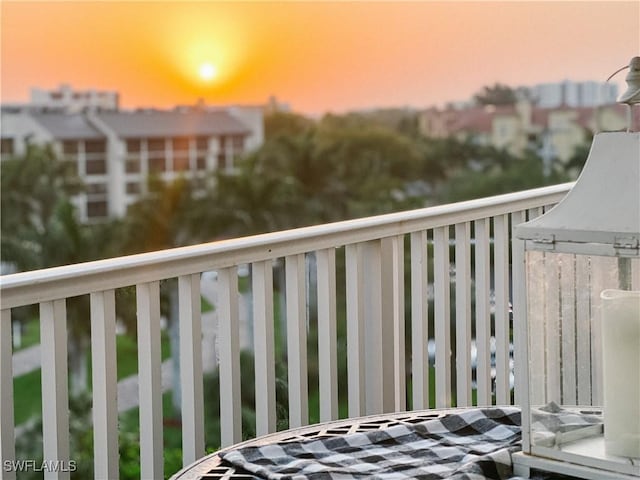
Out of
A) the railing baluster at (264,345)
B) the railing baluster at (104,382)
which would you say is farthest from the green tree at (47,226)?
the railing baluster at (104,382)

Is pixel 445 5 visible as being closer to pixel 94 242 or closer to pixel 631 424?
pixel 94 242

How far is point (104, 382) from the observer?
1716 millimetres

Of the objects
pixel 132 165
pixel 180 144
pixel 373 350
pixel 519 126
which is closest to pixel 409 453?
pixel 373 350

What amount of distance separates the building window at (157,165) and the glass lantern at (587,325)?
2572 cm

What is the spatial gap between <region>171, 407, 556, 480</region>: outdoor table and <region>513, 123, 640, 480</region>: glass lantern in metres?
0.15

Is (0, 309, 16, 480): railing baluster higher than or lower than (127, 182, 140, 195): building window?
lower

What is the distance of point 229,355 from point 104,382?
33 cm

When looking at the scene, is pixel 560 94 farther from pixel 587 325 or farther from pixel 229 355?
pixel 587 325

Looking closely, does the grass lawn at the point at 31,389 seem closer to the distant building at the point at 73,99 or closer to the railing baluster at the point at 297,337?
the distant building at the point at 73,99

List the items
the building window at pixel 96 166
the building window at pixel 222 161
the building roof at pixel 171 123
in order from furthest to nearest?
the building window at pixel 96 166, the building window at pixel 222 161, the building roof at pixel 171 123

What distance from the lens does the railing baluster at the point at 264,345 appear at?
2.04 m

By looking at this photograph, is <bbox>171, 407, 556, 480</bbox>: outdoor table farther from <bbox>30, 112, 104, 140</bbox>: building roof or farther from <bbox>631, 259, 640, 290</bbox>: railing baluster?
<bbox>30, 112, 104, 140</bbox>: building roof

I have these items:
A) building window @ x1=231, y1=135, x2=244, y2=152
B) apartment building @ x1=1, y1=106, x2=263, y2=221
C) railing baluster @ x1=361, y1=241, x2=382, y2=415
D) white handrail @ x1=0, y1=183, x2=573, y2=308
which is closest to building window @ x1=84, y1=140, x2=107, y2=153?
apartment building @ x1=1, y1=106, x2=263, y2=221

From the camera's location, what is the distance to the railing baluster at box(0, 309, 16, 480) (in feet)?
5.08
